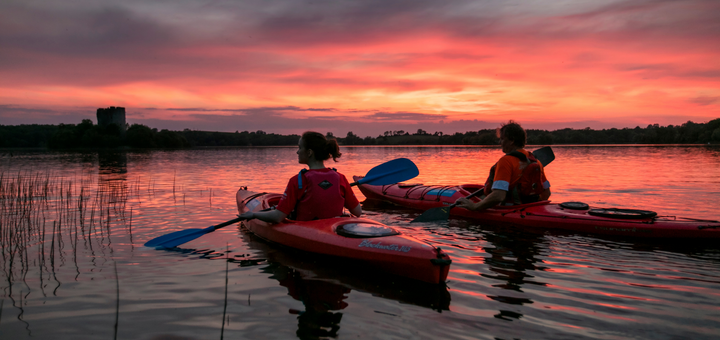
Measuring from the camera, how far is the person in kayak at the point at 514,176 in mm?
6020

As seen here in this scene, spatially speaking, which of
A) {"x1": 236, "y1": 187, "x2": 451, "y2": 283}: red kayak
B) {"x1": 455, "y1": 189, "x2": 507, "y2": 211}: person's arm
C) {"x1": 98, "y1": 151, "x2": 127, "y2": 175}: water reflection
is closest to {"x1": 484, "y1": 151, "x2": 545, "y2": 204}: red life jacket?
{"x1": 455, "y1": 189, "x2": 507, "y2": 211}: person's arm

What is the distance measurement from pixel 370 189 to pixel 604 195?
5.88 m

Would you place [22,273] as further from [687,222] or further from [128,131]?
[128,131]

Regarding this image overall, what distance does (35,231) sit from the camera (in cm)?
583

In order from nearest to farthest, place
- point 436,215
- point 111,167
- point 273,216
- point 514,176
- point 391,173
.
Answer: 1. point 273,216
2. point 514,176
3. point 436,215
4. point 391,173
5. point 111,167

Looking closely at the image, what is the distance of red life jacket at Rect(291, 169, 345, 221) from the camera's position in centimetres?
434

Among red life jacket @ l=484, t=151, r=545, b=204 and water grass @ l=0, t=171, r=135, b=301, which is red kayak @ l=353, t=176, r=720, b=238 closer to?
red life jacket @ l=484, t=151, r=545, b=204

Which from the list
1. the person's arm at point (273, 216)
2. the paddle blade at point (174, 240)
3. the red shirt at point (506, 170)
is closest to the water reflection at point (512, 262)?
the red shirt at point (506, 170)

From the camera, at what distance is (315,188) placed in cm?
441

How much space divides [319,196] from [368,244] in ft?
3.08

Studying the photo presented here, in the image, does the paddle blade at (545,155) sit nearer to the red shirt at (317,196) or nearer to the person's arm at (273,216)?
the red shirt at (317,196)

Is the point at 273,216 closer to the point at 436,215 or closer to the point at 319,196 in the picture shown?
the point at 319,196

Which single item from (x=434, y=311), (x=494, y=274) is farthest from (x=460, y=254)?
(x=434, y=311)

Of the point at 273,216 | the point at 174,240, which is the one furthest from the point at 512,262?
the point at 174,240
